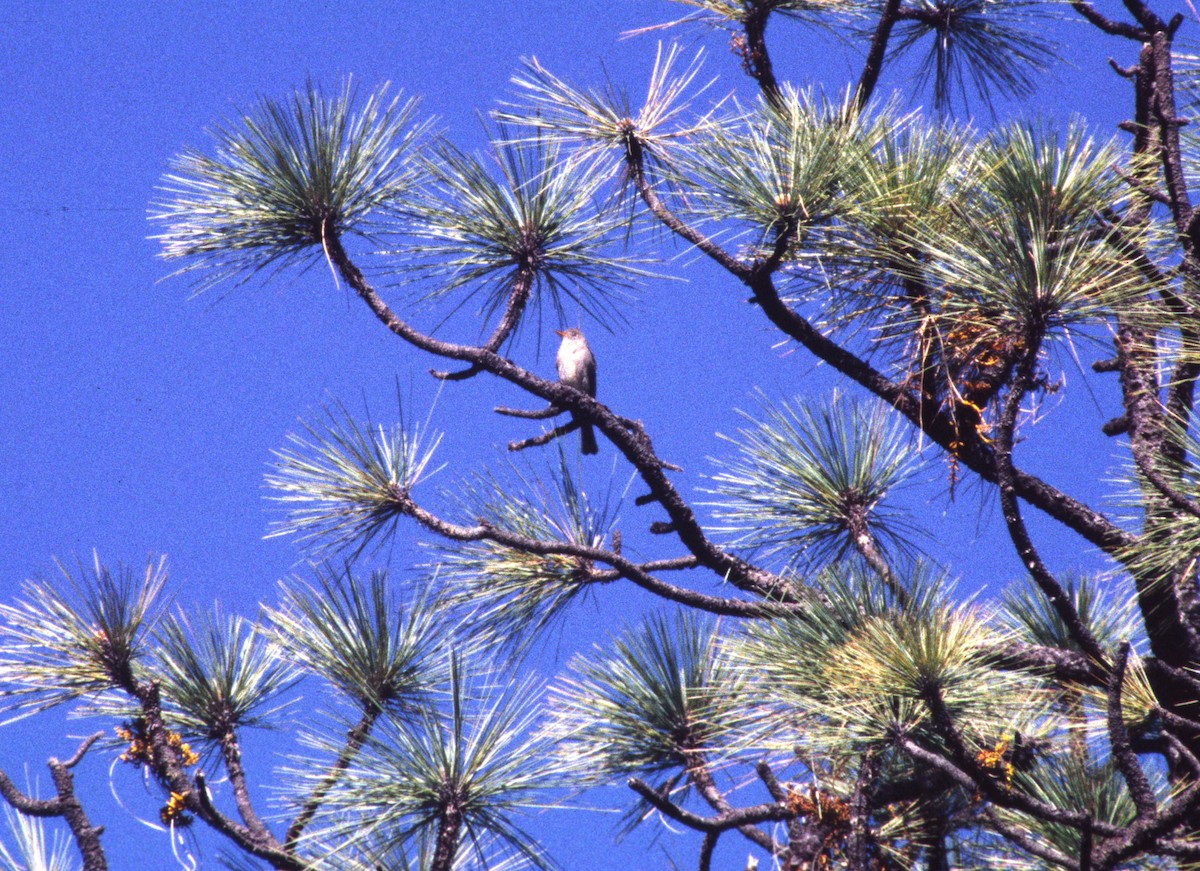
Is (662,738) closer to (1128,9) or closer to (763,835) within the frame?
(763,835)

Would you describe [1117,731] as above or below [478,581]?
Result: below

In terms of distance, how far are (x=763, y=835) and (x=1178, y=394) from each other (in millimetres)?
1105

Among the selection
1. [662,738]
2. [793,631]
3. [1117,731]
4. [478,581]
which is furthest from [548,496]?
[1117,731]

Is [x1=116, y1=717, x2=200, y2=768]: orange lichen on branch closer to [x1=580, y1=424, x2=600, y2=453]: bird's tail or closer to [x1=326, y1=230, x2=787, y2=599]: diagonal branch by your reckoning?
[x1=326, y1=230, x2=787, y2=599]: diagonal branch

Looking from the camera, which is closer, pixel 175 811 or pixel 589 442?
pixel 175 811

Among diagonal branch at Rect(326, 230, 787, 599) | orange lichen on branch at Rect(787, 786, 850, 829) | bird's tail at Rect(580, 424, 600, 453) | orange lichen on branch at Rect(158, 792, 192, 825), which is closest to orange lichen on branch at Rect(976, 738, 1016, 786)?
orange lichen on branch at Rect(787, 786, 850, 829)

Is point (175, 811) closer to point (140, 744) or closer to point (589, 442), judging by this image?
point (140, 744)

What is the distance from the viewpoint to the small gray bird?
16.5ft

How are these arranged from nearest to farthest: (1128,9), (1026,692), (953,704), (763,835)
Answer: (953,704), (1026,692), (763,835), (1128,9)

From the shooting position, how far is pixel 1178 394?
8.33 ft

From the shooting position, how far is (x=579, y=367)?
16.6ft

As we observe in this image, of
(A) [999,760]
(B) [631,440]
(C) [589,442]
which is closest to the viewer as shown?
(A) [999,760]

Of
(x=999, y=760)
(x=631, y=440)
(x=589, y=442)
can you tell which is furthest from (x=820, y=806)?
(x=589, y=442)

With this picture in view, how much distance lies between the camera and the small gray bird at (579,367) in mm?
5039
